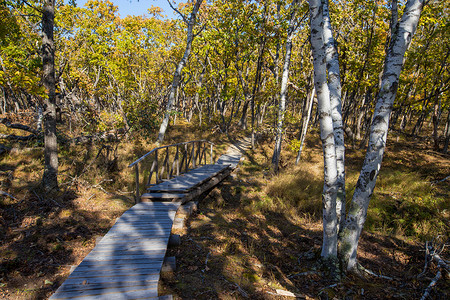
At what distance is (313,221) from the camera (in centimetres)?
725

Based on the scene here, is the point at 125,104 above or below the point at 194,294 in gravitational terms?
above

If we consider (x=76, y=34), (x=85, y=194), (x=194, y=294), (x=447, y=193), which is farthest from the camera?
(x=76, y=34)

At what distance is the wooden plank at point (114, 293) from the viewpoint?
2.96 metres

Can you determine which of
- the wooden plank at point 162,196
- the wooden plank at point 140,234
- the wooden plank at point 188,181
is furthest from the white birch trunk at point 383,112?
the wooden plank at point 188,181

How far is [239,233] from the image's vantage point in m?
6.04

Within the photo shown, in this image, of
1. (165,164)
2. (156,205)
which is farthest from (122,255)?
(165,164)

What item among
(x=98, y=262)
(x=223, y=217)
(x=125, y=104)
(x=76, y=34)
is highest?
(x=76, y=34)

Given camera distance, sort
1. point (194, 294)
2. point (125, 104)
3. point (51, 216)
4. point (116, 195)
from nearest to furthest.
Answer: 1. point (194, 294)
2. point (51, 216)
3. point (116, 195)
4. point (125, 104)

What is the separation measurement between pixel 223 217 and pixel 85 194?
Answer: 14.9 feet

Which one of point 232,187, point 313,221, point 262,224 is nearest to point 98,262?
point 262,224

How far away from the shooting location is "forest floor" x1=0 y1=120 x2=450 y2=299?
3.89 meters

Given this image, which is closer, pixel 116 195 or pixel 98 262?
pixel 98 262

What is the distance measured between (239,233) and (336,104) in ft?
12.7

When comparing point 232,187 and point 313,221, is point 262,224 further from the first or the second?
point 232,187
